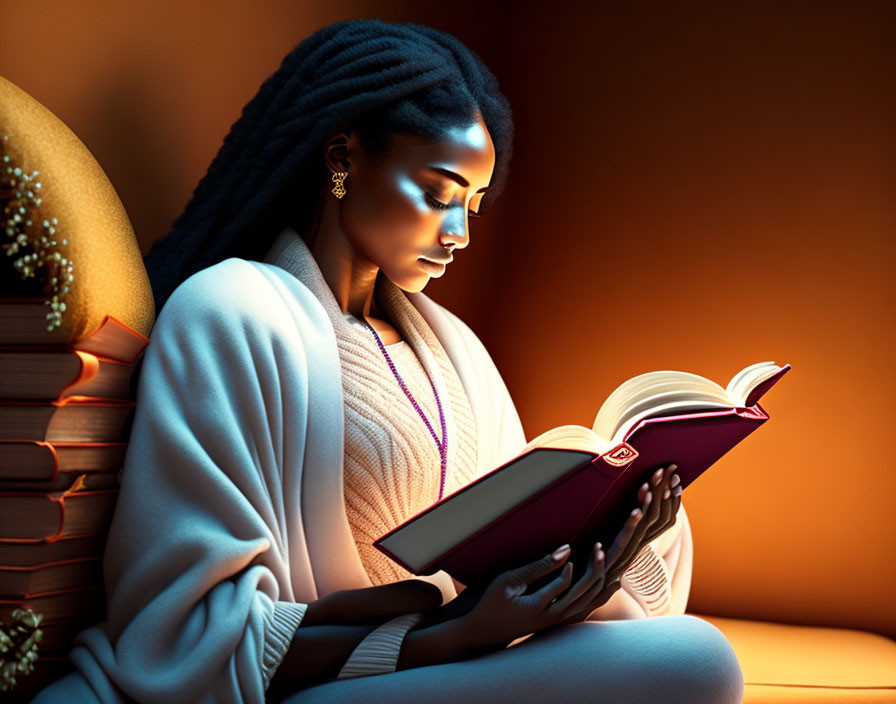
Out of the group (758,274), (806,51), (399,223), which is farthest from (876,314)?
(399,223)

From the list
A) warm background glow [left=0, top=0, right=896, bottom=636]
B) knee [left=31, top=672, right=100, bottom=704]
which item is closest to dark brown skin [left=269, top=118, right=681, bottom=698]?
knee [left=31, top=672, right=100, bottom=704]

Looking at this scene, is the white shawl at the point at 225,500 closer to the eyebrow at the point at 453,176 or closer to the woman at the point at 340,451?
the woman at the point at 340,451

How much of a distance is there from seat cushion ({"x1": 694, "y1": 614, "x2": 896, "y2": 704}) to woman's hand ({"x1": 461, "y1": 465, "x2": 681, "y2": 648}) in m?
0.70

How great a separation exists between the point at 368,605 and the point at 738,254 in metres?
1.41

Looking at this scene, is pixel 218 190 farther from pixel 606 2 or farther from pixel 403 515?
pixel 606 2

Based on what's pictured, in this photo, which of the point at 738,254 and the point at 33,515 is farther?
the point at 738,254

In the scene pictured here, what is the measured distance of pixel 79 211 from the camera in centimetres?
113

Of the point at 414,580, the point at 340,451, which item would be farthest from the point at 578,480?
the point at 340,451

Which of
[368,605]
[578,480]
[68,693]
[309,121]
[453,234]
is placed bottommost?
[68,693]

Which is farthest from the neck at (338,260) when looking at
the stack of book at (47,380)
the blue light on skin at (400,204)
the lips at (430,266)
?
the stack of book at (47,380)

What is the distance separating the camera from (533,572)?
3.60ft

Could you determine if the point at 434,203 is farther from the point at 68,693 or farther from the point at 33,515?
the point at 68,693

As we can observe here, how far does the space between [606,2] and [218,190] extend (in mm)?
1289

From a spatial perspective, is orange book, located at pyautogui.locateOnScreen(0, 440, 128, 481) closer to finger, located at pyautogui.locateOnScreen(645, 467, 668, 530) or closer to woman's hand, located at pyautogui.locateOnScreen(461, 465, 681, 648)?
woman's hand, located at pyautogui.locateOnScreen(461, 465, 681, 648)
